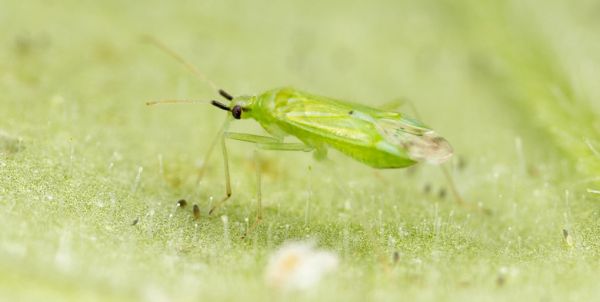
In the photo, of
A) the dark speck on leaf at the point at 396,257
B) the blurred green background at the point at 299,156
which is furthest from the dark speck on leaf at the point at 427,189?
the dark speck on leaf at the point at 396,257

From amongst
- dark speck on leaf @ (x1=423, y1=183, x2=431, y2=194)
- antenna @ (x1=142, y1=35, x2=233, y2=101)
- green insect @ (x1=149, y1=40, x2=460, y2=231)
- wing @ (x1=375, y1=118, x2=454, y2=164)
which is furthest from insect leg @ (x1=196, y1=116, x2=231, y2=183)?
dark speck on leaf @ (x1=423, y1=183, x2=431, y2=194)

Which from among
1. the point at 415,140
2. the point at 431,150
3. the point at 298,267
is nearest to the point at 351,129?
the point at 415,140

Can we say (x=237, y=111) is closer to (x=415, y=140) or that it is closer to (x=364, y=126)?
(x=364, y=126)

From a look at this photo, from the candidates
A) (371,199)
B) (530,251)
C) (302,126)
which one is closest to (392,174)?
(371,199)

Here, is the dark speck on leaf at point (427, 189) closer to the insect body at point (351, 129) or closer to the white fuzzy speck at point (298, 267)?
the insect body at point (351, 129)

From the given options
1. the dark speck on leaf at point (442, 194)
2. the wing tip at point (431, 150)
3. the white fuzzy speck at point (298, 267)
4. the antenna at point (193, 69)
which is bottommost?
the white fuzzy speck at point (298, 267)

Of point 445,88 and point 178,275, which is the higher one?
point 445,88

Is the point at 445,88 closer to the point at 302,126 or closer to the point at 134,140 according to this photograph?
the point at 302,126

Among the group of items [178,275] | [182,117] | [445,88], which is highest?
[445,88]
